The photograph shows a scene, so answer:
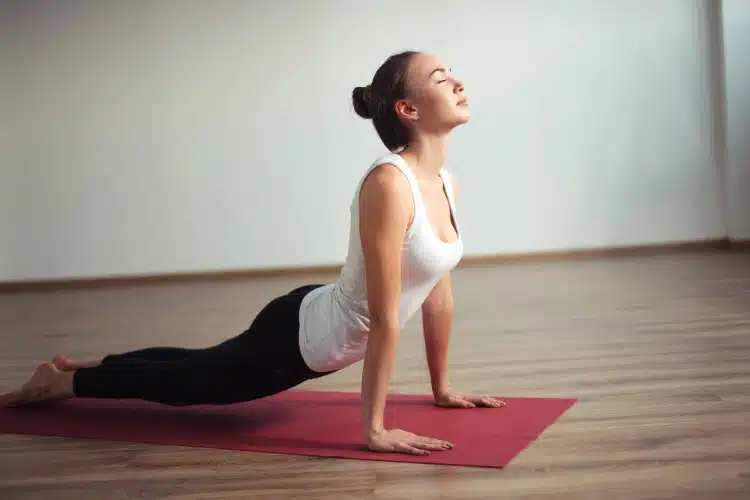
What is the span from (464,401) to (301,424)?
0.39 meters

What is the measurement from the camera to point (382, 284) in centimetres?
215

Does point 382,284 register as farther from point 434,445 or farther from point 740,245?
point 740,245

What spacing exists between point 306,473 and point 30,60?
4845mm

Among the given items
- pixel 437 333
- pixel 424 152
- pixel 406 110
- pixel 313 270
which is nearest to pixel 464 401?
pixel 437 333

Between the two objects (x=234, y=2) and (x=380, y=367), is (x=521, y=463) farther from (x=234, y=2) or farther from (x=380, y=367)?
(x=234, y=2)

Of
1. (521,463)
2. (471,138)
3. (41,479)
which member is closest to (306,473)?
(521,463)

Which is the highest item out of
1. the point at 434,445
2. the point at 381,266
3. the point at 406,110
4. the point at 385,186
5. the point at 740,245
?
the point at 406,110

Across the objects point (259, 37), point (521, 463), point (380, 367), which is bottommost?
point (521, 463)

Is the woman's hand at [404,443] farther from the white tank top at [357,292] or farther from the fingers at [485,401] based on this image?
the fingers at [485,401]

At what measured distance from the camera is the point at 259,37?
616 cm

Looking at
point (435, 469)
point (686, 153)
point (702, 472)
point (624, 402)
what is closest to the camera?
point (702, 472)

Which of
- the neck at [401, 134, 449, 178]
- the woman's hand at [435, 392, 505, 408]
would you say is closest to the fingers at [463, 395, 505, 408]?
the woman's hand at [435, 392, 505, 408]

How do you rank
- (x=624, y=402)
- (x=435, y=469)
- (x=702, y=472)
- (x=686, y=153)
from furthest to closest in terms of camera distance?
1. (x=686, y=153)
2. (x=624, y=402)
3. (x=435, y=469)
4. (x=702, y=472)

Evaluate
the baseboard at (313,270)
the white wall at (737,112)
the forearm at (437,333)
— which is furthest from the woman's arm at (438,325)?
the white wall at (737,112)
